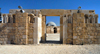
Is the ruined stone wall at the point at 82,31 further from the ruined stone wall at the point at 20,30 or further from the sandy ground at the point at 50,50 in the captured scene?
the ruined stone wall at the point at 20,30

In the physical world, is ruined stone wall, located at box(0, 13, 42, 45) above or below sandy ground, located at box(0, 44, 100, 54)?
above

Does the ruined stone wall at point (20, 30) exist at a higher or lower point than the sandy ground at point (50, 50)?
higher

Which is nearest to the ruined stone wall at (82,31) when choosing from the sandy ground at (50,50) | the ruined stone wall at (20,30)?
the sandy ground at (50,50)

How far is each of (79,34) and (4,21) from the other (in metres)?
6.94

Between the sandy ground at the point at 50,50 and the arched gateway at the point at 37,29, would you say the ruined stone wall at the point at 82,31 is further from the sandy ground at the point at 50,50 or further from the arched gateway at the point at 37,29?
the sandy ground at the point at 50,50

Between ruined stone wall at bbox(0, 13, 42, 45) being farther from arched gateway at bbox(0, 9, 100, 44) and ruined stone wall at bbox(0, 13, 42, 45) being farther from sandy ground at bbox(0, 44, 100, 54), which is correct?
sandy ground at bbox(0, 44, 100, 54)

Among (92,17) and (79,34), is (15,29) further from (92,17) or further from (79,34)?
(92,17)

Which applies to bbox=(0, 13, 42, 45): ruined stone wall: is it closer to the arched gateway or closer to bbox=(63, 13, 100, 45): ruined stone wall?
the arched gateway

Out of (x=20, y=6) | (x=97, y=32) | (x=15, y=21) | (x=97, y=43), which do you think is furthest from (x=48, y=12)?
(x=97, y=43)

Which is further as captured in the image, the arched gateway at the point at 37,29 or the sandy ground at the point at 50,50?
the arched gateway at the point at 37,29

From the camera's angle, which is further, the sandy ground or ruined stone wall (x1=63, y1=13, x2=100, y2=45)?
ruined stone wall (x1=63, y1=13, x2=100, y2=45)

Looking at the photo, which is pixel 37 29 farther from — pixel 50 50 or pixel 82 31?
pixel 82 31

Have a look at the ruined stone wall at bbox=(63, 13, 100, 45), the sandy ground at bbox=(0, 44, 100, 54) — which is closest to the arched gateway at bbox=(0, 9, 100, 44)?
the ruined stone wall at bbox=(63, 13, 100, 45)

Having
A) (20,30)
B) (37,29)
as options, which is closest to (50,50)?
(37,29)
